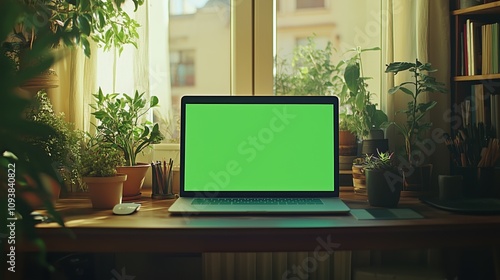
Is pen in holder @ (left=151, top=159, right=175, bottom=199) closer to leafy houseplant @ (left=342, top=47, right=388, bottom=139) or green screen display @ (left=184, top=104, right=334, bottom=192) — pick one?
green screen display @ (left=184, top=104, right=334, bottom=192)

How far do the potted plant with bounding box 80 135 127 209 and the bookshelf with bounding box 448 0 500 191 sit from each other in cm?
122

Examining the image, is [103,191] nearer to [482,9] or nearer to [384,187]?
[384,187]

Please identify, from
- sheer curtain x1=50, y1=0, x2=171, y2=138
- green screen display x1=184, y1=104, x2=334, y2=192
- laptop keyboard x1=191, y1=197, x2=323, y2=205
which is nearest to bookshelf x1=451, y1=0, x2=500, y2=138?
green screen display x1=184, y1=104, x2=334, y2=192

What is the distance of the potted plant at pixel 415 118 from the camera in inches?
73.2

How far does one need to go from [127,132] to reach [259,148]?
0.52 metres

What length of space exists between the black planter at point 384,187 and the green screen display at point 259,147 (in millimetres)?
154

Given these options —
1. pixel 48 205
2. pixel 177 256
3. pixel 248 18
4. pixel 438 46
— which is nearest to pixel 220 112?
pixel 248 18

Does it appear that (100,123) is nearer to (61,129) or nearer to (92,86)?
(92,86)

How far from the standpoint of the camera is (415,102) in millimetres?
1886

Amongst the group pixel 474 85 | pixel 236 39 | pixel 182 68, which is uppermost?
pixel 236 39

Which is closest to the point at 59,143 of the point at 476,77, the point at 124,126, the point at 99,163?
the point at 99,163

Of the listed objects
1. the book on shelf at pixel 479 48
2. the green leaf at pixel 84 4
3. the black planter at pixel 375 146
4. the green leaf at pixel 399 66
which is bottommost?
the black planter at pixel 375 146

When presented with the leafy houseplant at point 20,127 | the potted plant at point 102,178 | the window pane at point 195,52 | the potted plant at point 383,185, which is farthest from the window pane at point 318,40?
the leafy houseplant at point 20,127

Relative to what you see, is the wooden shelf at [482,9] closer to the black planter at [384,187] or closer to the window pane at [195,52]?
the black planter at [384,187]
